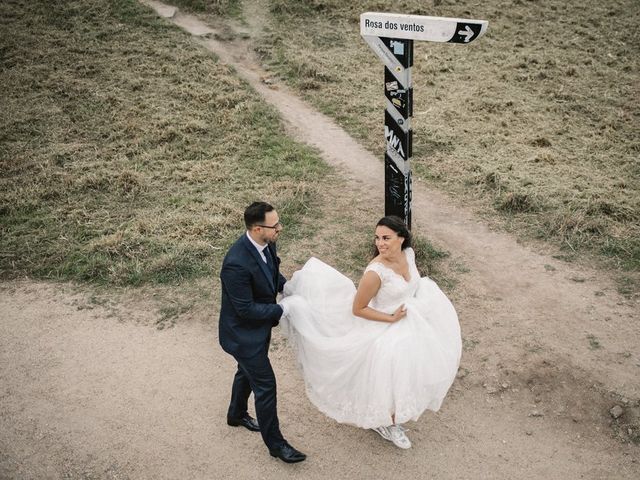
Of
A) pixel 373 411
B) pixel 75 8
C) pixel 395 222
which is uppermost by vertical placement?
pixel 75 8

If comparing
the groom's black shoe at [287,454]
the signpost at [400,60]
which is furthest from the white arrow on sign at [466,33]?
the groom's black shoe at [287,454]

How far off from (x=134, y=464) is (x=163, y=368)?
1337 mm

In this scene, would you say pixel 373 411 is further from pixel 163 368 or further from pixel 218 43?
pixel 218 43

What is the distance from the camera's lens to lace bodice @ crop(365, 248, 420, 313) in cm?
456

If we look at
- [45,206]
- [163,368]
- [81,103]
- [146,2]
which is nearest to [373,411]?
[163,368]

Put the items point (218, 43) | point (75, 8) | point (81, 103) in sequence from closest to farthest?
point (81, 103), point (218, 43), point (75, 8)

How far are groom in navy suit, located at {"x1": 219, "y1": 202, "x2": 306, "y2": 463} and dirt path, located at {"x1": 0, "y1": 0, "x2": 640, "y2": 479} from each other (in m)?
0.87

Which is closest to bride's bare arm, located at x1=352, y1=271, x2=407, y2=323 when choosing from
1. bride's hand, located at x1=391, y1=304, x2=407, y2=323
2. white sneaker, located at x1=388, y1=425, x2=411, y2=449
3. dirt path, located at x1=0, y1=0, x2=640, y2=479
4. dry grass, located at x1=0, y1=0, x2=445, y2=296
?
bride's hand, located at x1=391, y1=304, x2=407, y2=323

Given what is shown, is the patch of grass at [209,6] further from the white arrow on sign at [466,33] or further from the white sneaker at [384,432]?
the white sneaker at [384,432]

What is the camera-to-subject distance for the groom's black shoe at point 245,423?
5203 mm

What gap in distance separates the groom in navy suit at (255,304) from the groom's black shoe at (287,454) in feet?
0.25

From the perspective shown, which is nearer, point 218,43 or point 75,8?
point 218,43

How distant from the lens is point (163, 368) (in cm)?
613

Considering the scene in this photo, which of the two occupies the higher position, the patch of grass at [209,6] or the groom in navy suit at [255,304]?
the patch of grass at [209,6]
